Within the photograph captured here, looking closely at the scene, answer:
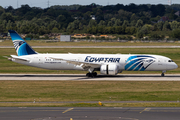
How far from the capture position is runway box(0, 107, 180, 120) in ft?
82.1

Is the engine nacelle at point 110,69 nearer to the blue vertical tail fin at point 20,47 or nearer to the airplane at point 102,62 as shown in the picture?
the airplane at point 102,62

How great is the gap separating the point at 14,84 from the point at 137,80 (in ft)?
63.6

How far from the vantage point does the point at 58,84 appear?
44.6 metres

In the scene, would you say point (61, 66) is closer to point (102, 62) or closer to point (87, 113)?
point (102, 62)

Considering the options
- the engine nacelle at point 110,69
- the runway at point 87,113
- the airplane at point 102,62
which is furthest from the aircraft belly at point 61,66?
the runway at point 87,113

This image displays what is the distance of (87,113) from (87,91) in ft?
41.6

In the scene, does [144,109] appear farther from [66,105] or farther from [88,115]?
[66,105]

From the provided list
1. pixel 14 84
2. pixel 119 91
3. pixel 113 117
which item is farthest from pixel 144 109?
pixel 14 84

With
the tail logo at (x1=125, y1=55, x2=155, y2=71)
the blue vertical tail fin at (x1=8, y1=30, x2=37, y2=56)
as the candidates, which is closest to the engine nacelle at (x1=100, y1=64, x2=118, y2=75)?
the tail logo at (x1=125, y1=55, x2=155, y2=71)

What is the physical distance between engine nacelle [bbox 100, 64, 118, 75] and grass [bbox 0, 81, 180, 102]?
173 inches

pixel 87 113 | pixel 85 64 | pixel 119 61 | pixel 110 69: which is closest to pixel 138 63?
pixel 119 61

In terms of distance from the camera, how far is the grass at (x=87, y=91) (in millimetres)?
34531

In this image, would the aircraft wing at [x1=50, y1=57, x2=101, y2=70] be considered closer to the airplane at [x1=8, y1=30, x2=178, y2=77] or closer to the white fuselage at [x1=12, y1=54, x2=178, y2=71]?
the airplane at [x1=8, y1=30, x2=178, y2=77]

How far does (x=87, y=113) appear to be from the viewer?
1041 inches
